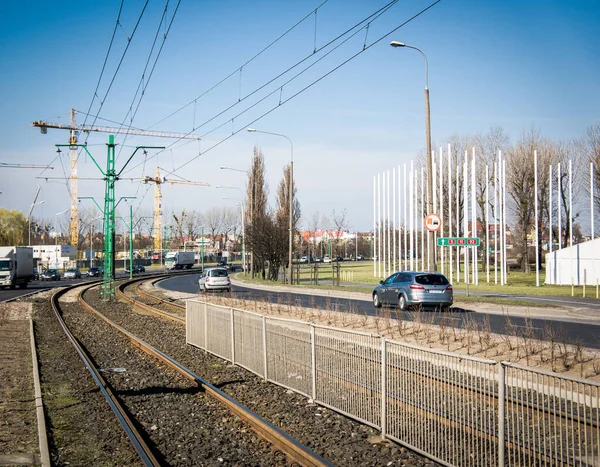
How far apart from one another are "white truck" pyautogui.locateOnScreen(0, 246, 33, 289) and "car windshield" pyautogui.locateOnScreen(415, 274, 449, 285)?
39379 millimetres

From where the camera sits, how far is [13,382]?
12242 mm

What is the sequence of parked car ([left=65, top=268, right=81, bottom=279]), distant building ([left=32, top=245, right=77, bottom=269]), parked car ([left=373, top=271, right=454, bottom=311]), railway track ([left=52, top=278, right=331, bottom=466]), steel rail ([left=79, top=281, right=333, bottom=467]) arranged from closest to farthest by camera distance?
1. steel rail ([left=79, top=281, right=333, bottom=467])
2. railway track ([left=52, top=278, right=331, bottom=466])
3. parked car ([left=373, top=271, right=454, bottom=311])
4. parked car ([left=65, top=268, right=81, bottom=279])
5. distant building ([left=32, top=245, right=77, bottom=269])

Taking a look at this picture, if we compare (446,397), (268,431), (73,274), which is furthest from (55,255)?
(446,397)

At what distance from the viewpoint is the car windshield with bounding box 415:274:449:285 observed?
23062mm

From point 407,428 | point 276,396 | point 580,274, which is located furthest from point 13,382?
point 580,274

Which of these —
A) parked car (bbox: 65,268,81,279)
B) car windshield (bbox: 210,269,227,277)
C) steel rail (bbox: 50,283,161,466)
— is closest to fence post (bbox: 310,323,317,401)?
steel rail (bbox: 50,283,161,466)

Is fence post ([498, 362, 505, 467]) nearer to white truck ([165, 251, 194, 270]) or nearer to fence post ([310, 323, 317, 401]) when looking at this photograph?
fence post ([310, 323, 317, 401])

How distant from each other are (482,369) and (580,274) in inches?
1506

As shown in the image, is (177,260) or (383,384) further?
(177,260)

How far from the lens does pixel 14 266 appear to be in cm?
5153

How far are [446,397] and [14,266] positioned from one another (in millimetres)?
51370

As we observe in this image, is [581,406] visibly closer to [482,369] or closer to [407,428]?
[482,369]

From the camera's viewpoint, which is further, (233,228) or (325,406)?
(233,228)

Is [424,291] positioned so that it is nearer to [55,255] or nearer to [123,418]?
[123,418]
